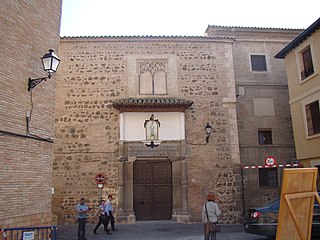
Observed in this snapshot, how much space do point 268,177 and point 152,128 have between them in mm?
6031

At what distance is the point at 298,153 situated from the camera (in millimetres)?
13336

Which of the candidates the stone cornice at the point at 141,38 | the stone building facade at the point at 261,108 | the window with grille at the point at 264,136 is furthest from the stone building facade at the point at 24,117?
the window with grille at the point at 264,136

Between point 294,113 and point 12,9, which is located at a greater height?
point 12,9

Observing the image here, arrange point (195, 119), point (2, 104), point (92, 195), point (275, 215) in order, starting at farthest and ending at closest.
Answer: point (195, 119) → point (92, 195) → point (275, 215) → point (2, 104)

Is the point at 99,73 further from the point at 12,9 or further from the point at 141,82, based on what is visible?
the point at 12,9

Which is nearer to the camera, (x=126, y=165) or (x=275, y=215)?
(x=275, y=215)

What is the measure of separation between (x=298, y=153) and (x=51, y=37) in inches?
428

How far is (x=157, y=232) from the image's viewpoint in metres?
10.5

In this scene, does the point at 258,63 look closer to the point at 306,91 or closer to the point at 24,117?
the point at 306,91

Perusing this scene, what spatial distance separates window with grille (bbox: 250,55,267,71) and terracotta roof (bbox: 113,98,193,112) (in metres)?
4.71

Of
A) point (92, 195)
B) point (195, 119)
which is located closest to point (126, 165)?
point (92, 195)

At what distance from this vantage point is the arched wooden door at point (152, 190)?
1294cm

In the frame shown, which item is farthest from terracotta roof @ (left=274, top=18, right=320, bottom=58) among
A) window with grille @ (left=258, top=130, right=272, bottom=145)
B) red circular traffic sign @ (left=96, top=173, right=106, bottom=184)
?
red circular traffic sign @ (left=96, top=173, right=106, bottom=184)

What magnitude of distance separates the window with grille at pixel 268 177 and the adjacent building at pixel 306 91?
1.58m
